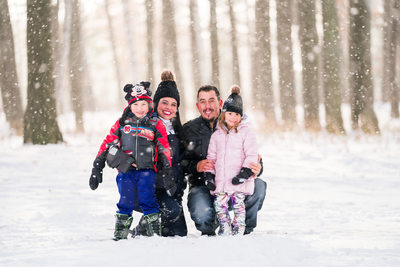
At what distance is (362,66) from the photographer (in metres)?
13.0

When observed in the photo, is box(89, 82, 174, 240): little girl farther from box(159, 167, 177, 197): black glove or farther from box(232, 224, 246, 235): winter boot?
box(232, 224, 246, 235): winter boot

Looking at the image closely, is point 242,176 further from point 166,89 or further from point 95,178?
point 95,178

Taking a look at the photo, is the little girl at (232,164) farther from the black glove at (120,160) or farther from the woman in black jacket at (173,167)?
the black glove at (120,160)

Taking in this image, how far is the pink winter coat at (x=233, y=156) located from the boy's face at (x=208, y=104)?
39 centimetres

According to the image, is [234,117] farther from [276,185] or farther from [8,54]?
[8,54]

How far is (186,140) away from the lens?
496cm

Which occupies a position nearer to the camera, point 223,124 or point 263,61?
point 223,124

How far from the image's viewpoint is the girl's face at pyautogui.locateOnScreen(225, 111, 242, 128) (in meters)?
4.63

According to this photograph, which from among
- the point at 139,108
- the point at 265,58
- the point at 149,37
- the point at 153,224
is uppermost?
the point at 149,37

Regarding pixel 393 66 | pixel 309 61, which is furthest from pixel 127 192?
pixel 393 66

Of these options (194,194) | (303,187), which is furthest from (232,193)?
(303,187)

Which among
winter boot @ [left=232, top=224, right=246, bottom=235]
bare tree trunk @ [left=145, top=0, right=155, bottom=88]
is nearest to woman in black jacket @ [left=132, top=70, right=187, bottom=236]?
winter boot @ [left=232, top=224, right=246, bottom=235]

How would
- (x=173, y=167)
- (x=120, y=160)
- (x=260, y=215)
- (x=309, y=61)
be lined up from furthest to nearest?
1. (x=309, y=61)
2. (x=260, y=215)
3. (x=173, y=167)
4. (x=120, y=160)

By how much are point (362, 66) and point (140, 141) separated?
33.8ft
